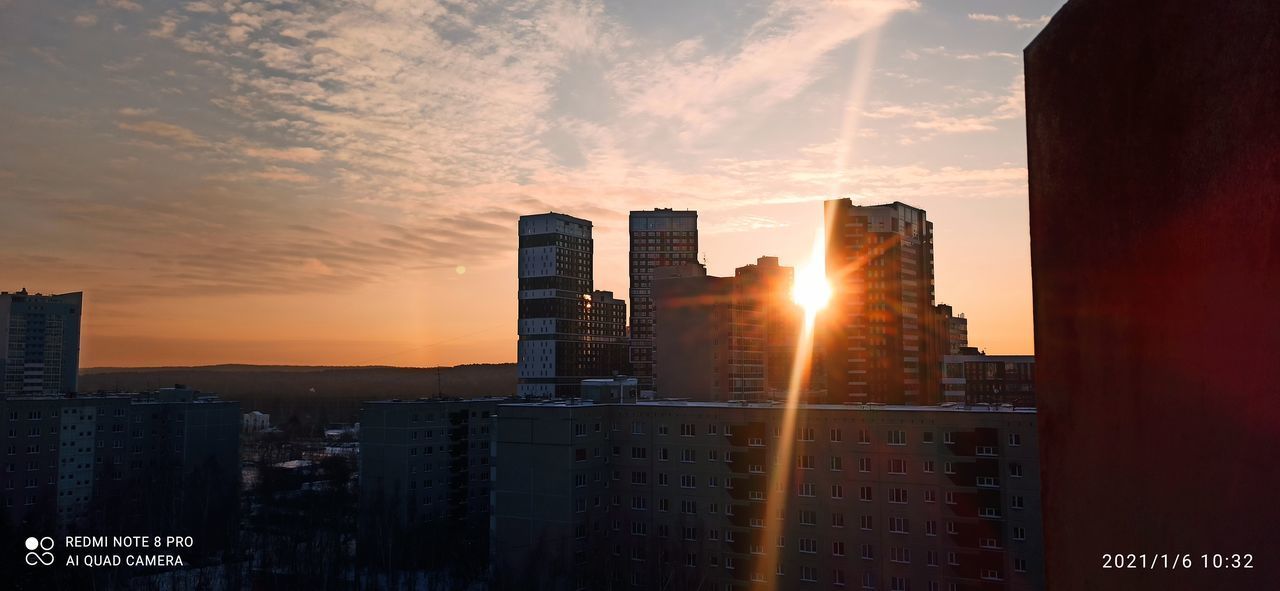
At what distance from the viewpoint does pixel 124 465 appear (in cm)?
4938

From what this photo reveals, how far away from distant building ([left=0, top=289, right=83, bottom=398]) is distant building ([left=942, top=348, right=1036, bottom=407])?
10075 centimetres

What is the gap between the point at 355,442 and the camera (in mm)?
100688

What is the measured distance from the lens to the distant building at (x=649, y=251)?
305 ft

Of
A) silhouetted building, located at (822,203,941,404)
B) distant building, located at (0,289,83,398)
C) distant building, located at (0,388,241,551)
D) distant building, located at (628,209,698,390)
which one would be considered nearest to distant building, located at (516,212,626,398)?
distant building, located at (628,209,698,390)

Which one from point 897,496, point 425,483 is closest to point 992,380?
point 897,496

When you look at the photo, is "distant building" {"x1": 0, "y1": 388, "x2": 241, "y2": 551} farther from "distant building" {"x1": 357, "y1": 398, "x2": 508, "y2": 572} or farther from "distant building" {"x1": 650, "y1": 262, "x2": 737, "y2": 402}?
"distant building" {"x1": 650, "y1": 262, "x2": 737, "y2": 402}

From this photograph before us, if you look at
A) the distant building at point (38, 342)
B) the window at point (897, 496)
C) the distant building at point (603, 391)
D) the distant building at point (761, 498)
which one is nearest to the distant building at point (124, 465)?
the distant building at point (761, 498)

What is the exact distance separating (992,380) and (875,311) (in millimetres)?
10513

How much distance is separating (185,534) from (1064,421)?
173 ft

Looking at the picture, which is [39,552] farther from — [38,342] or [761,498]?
[38,342]

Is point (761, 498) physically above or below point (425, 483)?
above

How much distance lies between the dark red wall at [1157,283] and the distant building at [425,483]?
42.4m

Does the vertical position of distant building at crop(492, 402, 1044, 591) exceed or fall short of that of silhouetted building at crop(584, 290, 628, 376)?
it falls short

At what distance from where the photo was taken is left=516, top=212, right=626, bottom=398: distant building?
86.0 m
